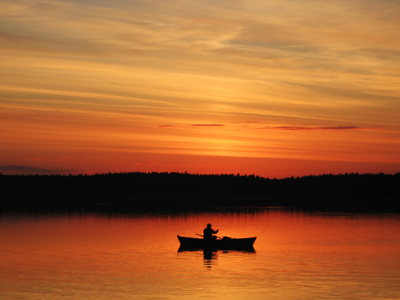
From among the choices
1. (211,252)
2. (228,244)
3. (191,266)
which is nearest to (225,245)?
(228,244)

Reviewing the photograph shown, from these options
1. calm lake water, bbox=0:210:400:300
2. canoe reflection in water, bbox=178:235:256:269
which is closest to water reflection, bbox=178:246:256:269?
canoe reflection in water, bbox=178:235:256:269

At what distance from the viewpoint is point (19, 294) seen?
2359 centimetres

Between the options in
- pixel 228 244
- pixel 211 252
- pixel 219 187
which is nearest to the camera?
pixel 211 252

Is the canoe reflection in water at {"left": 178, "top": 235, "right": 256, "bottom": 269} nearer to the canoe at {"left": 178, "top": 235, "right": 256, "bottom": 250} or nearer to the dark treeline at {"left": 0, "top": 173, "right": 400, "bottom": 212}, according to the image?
the canoe at {"left": 178, "top": 235, "right": 256, "bottom": 250}

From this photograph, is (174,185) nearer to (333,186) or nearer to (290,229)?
(333,186)

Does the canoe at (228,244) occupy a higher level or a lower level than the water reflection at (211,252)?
higher

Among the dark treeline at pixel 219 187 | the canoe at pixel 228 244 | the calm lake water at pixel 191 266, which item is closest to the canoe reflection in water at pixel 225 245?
the canoe at pixel 228 244

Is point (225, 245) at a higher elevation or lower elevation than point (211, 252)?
higher

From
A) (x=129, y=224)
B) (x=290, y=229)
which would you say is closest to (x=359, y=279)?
(x=290, y=229)

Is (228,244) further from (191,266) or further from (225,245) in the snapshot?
(191,266)

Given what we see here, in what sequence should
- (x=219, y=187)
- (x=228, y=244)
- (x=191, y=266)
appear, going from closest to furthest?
(x=191, y=266) → (x=228, y=244) → (x=219, y=187)

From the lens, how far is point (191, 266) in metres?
32.3

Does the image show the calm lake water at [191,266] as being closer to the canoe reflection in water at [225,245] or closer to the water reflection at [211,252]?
the water reflection at [211,252]

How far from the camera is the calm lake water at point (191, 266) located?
80.0 ft
